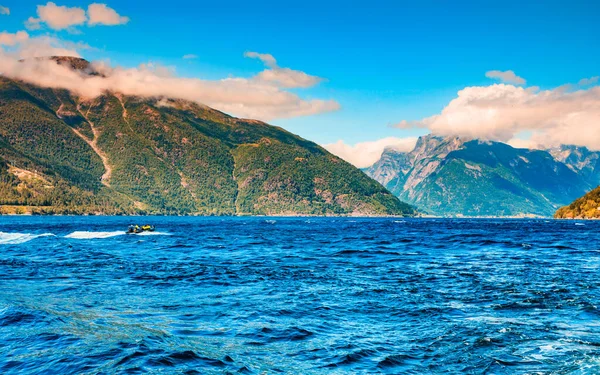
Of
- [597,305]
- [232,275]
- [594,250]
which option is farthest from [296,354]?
[594,250]

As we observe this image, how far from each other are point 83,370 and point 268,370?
24.6 feet

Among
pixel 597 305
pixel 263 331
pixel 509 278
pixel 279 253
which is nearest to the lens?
pixel 263 331

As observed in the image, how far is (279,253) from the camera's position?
7319cm

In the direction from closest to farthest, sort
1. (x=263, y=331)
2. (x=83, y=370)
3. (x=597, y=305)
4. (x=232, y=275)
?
(x=83, y=370) → (x=263, y=331) → (x=597, y=305) → (x=232, y=275)

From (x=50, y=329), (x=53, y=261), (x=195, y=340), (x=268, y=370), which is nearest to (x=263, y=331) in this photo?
(x=195, y=340)

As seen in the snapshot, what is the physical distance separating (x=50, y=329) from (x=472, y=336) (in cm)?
2265

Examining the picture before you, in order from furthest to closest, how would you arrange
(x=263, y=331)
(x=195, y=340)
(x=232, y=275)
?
1. (x=232, y=275)
2. (x=263, y=331)
3. (x=195, y=340)

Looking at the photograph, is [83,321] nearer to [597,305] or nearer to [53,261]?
[597,305]

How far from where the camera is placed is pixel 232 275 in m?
48.5

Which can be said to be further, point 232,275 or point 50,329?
point 232,275

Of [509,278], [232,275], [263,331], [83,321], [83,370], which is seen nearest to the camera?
[83,370]

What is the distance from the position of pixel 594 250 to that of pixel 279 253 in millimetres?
48177

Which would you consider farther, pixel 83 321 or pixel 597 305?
pixel 597 305

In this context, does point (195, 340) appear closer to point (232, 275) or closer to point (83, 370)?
point (83, 370)
